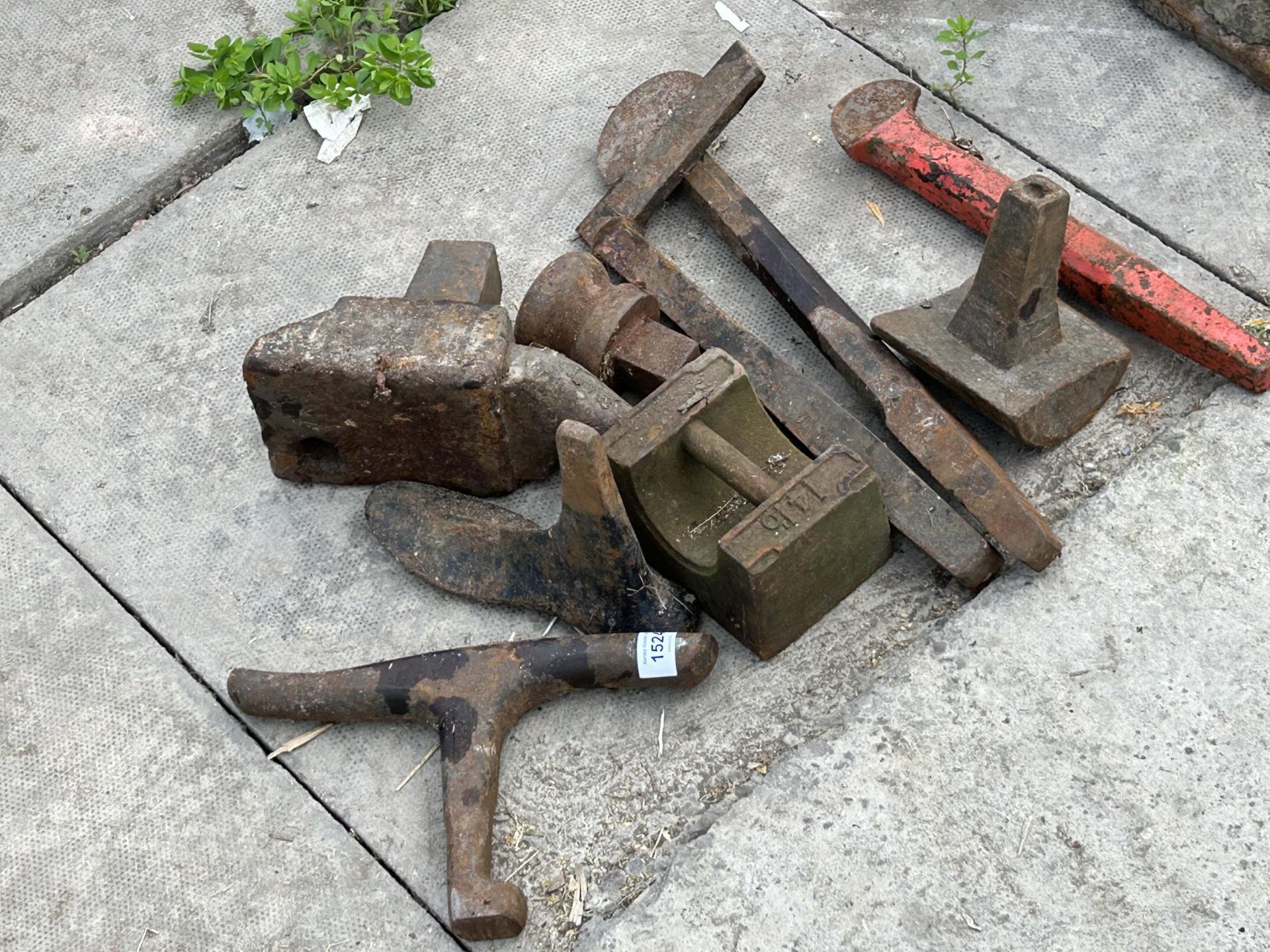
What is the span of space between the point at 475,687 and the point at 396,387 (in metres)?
0.66

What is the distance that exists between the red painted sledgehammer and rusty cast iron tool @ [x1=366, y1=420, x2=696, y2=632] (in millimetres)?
1238

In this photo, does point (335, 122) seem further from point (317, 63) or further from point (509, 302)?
point (509, 302)

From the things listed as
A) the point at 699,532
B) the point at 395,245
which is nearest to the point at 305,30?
the point at 395,245

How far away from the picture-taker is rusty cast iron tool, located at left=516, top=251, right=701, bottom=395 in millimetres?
2980

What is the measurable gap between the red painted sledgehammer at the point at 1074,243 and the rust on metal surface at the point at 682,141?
31 centimetres

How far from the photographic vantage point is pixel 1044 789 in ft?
8.23

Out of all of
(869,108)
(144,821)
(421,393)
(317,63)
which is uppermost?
(317,63)

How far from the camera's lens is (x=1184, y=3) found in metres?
3.64

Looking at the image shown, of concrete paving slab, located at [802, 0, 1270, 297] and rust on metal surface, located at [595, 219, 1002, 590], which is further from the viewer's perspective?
concrete paving slab, located at [802, 0, 1270, 297]

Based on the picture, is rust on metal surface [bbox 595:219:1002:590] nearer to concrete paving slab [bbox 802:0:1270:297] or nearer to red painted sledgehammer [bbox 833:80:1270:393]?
red painted sledgehammer [bbox 833:80:1270:393]

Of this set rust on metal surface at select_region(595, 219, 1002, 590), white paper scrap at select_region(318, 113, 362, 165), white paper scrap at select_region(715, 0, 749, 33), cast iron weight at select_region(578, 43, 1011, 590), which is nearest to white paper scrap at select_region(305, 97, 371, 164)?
white paper scrap at select_region(318, 113, 362, 165)

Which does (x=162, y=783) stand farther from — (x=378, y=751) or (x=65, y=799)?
(x=378, y=751)

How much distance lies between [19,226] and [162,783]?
1.77m

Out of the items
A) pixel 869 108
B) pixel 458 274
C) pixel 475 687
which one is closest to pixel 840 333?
pixel 869 108
